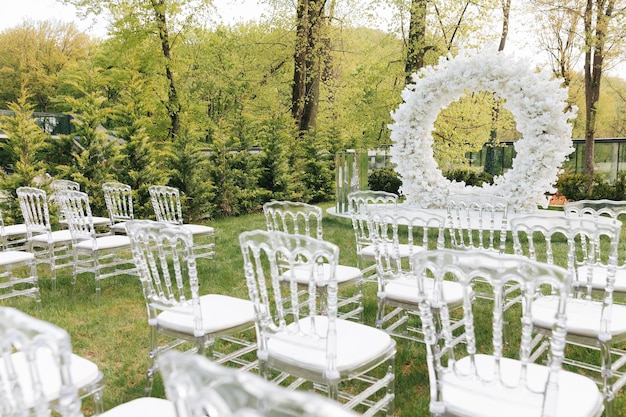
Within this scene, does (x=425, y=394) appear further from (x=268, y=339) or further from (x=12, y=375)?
(x=12, y=375)

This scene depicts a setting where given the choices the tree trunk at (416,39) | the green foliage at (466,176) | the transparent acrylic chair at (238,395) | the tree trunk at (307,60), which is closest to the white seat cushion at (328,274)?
the transparent acrylic chair at (238,395)

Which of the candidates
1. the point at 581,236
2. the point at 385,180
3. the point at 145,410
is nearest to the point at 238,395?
the point at 145,410

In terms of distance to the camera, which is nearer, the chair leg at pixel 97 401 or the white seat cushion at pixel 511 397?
the white seat cushion at pixel 511 397

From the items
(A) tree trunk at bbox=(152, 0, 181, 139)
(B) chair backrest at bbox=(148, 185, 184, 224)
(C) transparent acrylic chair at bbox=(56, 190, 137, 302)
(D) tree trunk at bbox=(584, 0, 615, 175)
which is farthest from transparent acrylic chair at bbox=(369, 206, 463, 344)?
(D) tree trunk at bbox=(584, 0, 615, 175)

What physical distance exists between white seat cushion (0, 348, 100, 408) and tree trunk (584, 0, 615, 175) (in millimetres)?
11320

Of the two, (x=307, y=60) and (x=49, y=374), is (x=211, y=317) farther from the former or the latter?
(x=307, y=60)

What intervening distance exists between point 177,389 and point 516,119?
24.5 feet

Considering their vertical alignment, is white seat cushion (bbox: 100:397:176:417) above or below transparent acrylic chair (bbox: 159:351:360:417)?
below

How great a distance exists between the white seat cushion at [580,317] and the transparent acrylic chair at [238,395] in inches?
75.6

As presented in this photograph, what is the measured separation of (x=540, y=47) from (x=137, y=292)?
1827cm

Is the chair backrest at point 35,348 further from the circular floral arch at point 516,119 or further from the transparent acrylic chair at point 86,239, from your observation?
the circular floral arch at point 516,119

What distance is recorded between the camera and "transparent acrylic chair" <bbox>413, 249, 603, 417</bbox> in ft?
5.47

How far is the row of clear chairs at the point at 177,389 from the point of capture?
91 centimetres

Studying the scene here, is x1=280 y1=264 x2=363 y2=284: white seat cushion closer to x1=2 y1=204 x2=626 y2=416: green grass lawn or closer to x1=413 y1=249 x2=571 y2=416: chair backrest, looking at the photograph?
x1=2 y1=204 x2=626 y2=416: green grass lawn
